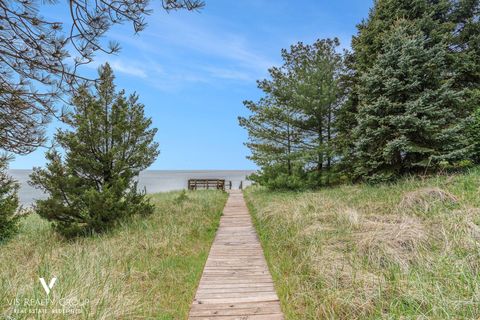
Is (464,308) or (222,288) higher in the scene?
(464,308)

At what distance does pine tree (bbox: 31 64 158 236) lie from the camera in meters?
6.60

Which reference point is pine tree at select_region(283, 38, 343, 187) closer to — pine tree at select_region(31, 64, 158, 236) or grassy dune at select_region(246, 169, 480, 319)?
grassy dune at select_region(246, 169, 480, 319)

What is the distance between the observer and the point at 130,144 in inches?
305

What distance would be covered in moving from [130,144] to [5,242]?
4.20 m

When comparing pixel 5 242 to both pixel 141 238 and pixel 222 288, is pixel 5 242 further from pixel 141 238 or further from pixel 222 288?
pixel 222 288

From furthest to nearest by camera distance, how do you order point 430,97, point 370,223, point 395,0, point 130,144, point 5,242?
point 395,0 → point 430,97 → point 130,144 → point 5,242 → point 370,223

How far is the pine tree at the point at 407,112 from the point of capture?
8578 mm

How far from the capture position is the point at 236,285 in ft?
13.0

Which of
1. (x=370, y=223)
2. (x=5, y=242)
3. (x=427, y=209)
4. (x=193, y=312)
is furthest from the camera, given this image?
(x=5, y=242)

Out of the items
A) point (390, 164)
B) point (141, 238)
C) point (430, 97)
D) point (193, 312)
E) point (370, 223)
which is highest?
point (430, 97)

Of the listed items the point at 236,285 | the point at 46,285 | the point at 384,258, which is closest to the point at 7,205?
the point at 46,285

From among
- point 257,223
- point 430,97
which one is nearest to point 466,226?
point 257,223

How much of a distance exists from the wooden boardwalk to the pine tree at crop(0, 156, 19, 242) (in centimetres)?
629

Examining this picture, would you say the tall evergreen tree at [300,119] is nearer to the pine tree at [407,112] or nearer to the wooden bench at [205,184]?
the pine tree at [407,112]
